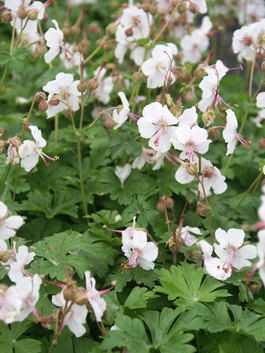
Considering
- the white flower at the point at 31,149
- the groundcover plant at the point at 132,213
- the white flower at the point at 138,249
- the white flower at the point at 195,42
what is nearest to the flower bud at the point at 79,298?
the groundcover plant at the point at 132,213

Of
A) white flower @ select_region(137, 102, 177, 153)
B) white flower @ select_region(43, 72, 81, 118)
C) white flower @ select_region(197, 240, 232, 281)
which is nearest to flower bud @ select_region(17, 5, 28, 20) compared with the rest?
white flower @ select_region(43, 72, 81, 118)

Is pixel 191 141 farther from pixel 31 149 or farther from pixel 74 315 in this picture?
pixel 74 315

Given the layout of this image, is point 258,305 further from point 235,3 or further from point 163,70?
point 235,3

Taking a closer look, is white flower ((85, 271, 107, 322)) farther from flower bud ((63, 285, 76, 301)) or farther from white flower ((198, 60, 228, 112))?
white flower ((198, 60, 228, 112))

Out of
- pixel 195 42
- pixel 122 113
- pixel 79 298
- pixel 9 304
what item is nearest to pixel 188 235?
pixel 122 113

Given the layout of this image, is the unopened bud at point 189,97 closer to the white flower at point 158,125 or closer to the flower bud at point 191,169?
the white flower at point 158,125
